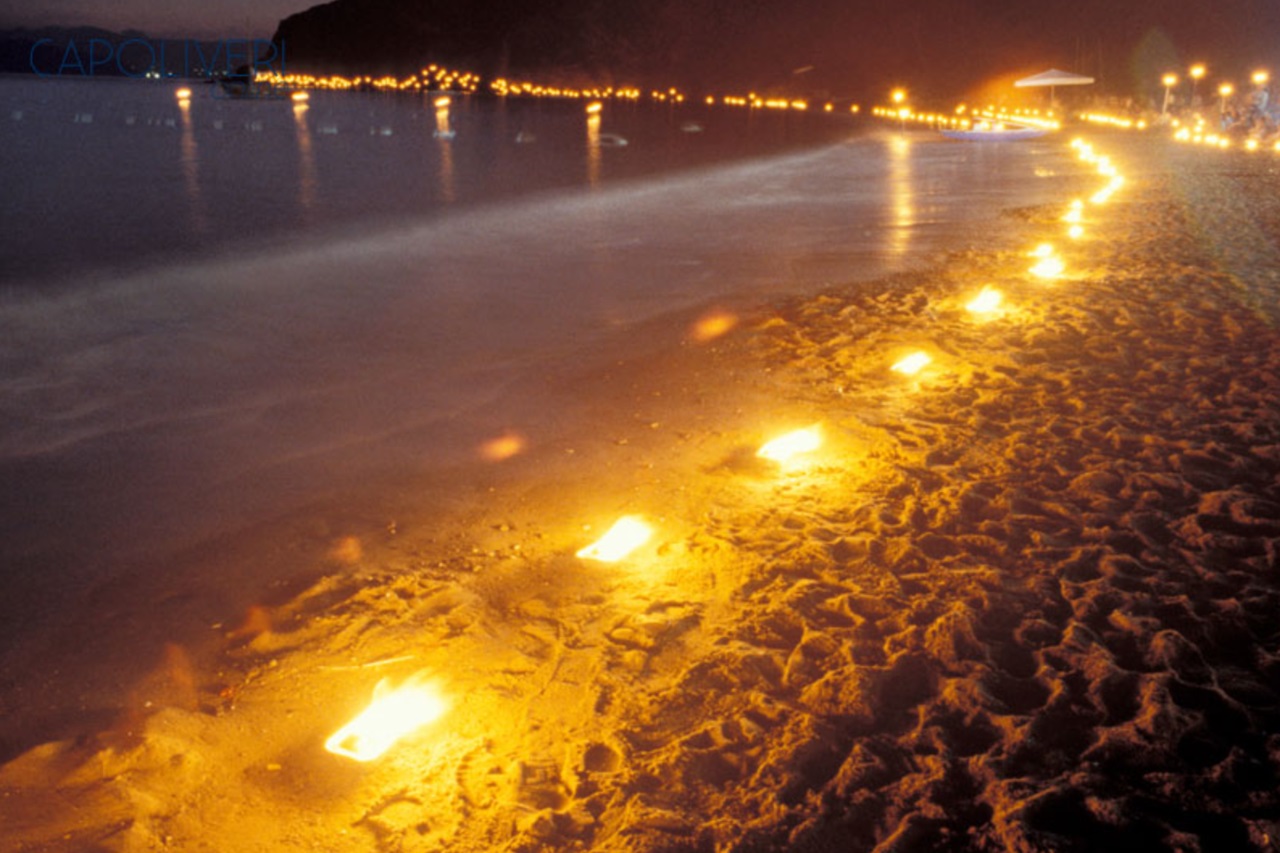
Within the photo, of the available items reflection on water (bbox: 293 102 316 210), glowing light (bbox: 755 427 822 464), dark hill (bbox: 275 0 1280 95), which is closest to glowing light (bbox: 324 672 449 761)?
glowing light (bbox: 755 427 822 464)

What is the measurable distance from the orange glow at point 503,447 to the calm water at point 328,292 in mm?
252

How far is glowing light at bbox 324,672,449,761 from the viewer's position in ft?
12.9

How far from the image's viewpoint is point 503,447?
7.43 meters

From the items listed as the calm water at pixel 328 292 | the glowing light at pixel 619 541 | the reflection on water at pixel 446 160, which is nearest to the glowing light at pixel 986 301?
the calm water at pixel 328 292

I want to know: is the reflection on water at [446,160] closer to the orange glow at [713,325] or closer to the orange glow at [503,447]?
the orange glow at [713,325]

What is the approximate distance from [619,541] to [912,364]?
458 cm

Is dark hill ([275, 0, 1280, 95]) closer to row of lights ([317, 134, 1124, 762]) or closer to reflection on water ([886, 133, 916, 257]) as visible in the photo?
reflection on water ([886, 133, 916, 257])

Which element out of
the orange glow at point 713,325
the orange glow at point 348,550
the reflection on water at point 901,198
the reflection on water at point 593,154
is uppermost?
the reflection on water at point 593,154

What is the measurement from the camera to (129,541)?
6070mm

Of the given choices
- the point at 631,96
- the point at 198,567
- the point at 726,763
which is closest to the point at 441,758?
the point at 726,763

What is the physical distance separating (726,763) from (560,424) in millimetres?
4568

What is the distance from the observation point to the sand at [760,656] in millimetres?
3502

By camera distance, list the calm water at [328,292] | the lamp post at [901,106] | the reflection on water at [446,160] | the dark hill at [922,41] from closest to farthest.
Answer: the calm water at [328,292] < the reflection on water at [446,160] < the lamp post at [901,106] < the dark hill at [922,41]

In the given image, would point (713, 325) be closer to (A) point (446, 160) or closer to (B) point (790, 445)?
(B) point (790, 445)
